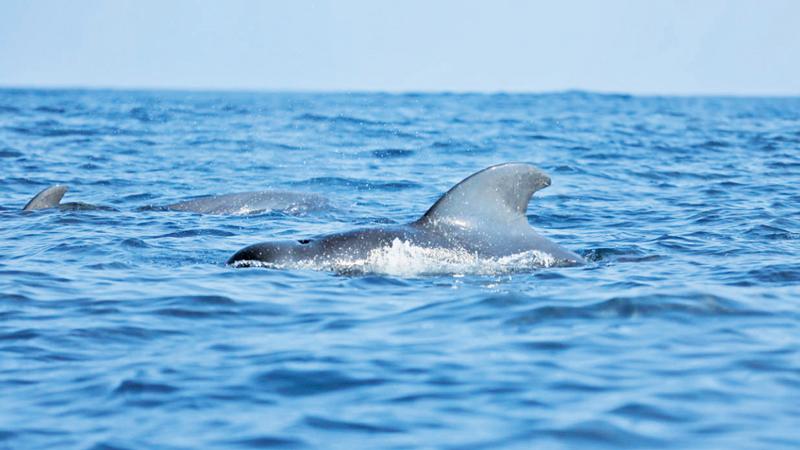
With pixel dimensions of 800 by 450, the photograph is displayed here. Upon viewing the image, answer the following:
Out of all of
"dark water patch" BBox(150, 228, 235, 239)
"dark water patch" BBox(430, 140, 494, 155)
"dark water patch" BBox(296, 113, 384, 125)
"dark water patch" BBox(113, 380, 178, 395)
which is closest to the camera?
"dark water patch" BBox(113, 380, 178, 395)

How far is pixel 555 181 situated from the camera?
2273cm

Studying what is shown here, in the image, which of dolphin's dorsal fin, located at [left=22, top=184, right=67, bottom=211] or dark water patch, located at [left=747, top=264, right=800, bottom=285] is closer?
dark water patch, located at [left=747, top=264, right=800, bottom=285]

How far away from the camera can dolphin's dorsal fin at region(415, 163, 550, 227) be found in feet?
35.5

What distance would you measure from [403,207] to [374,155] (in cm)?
1020

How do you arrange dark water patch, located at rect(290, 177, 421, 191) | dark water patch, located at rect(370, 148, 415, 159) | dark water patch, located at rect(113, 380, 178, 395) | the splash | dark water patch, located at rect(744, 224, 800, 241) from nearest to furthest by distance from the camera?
dark water patch, located at rect(113, 380, 178, 395) < the splash < dark water patch, located at rect(744, 224, 800, 241) < dark water patch, located at rect(290, 177, 421, 191) < dark water patch, located at rect(370, 148, 415, 159)

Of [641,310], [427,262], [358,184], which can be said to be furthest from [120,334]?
[358,184]

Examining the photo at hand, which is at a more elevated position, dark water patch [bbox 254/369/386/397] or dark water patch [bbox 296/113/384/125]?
dark water patch [bbox 254/369/386/397]

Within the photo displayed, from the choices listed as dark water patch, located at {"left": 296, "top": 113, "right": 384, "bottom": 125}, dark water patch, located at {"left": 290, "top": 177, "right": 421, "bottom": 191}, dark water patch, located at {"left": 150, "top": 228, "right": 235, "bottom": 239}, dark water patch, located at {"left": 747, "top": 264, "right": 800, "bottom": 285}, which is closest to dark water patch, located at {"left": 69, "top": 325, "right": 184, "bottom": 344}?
dark water patch, located at {"left": 150, "top": 228, "right": 235, "bottom": 239}

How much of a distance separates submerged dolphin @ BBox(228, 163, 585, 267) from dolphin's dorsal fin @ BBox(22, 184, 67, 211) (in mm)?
6283

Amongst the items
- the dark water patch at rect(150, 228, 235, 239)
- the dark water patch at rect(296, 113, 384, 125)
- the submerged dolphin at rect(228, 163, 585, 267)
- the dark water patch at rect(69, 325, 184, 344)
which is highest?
the submerged dolphin at rect(228, 163, 585, 267)

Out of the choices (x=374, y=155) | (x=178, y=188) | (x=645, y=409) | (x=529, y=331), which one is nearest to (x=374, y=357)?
(x=529, y=331)

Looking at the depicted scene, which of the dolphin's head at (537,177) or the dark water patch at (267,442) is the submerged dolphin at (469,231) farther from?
the dark water patch at (267,442)

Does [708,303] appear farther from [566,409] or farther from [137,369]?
[137,369]

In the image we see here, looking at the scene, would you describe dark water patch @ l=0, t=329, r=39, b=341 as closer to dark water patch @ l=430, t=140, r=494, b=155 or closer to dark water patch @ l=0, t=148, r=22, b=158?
dark water patch @ l=0, t=148, r=22, b=158
